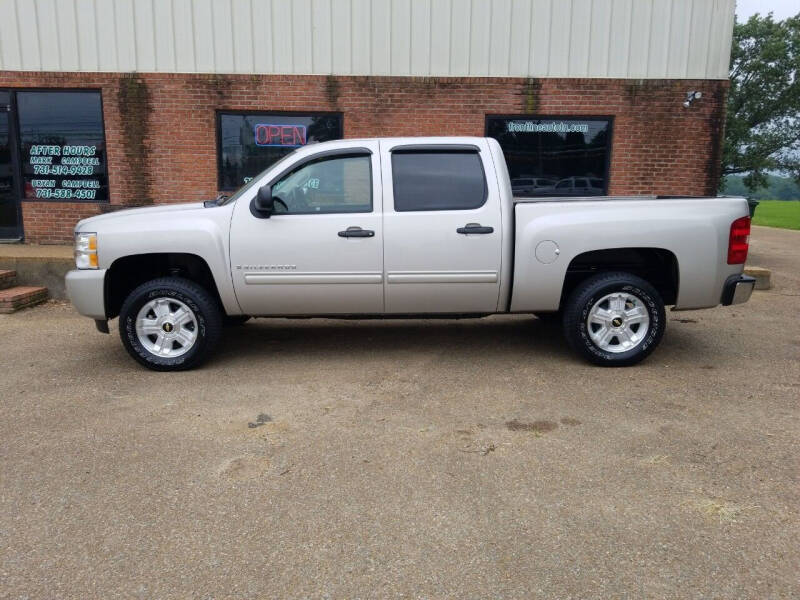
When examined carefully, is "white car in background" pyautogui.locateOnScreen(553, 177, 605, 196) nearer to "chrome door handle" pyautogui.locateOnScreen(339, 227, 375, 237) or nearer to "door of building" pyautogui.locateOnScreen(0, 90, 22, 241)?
"chrome door handle" pyautogui.locateOnScreen(339, 227, 375, 237)

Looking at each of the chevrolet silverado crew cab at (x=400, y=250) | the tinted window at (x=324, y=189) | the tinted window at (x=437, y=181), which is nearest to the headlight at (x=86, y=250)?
the chevrolet silverado crew cab at (x=400, y=250)

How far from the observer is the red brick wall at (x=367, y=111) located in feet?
32.1

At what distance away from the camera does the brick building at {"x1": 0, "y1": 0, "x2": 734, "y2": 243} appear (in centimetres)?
965

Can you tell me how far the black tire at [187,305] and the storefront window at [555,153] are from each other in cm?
618

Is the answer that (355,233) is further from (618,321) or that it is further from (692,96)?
(692,96)

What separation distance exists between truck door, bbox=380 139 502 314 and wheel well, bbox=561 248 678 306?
2.72 feet

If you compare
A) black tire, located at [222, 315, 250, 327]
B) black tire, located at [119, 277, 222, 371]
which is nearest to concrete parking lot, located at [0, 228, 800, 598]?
black tire, located at [119, 277, 222, 371]

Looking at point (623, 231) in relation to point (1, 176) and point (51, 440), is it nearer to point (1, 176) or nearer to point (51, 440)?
point (51, 440)

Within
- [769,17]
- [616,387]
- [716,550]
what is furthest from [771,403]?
[769,17]

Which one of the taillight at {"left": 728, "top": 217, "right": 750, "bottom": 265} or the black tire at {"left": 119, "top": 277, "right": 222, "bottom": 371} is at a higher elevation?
the taillight at {"left": 728, "top": 217, "right": 750, "bottom": 265}

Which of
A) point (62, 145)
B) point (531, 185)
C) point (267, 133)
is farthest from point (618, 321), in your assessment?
point (62, 145)

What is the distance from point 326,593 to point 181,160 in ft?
28.7

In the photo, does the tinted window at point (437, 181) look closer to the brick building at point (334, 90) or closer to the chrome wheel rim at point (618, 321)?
the chrome wheel rim at point (618, 321)

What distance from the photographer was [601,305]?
5414 mm
